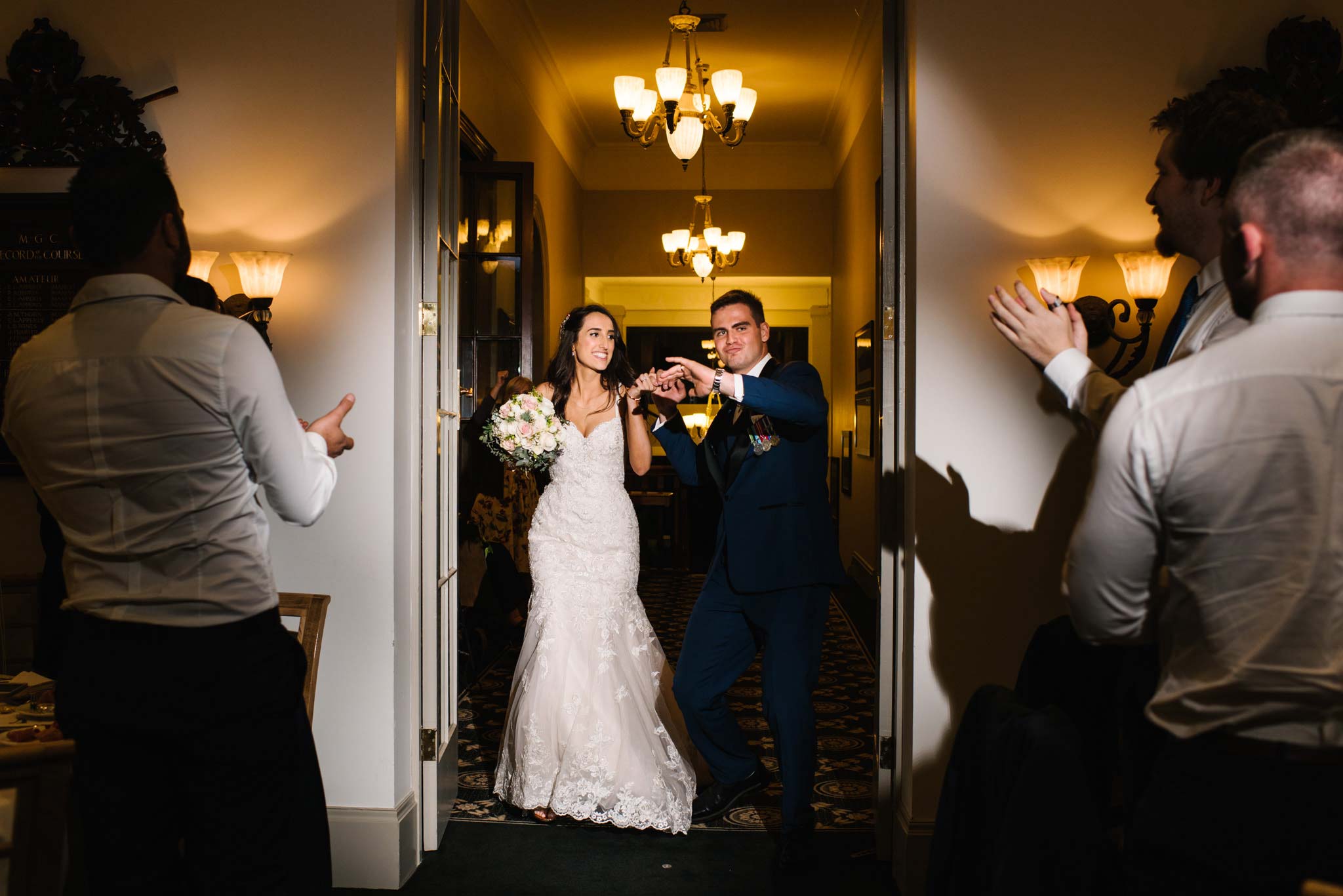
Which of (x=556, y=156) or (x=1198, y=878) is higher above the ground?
(x=556, y=156)

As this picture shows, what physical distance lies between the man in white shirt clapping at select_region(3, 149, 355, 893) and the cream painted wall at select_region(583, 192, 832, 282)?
29.7ft

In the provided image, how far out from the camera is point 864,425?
25.8 ft

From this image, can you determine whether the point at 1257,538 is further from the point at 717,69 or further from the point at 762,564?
the point at 717,69

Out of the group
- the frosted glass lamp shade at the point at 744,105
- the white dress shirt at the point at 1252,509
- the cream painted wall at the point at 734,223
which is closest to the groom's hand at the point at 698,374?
the white dress shirt at the point at 1252,509

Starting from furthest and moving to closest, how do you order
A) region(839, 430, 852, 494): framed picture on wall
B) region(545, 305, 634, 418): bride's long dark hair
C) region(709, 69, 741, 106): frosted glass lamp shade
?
region(839, 430, 852, 494): framed picture on wall < region(709, 69, 741, 106): frosted glass lamp shade < region(545, 305, 634, 418): bride's long dark hair

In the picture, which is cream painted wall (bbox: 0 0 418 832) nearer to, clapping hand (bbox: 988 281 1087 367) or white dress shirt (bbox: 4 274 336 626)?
white dress shirt (bbox: 4 274 336 626)

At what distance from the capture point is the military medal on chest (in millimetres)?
3363

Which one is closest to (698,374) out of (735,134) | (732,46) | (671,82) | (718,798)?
(718,798)

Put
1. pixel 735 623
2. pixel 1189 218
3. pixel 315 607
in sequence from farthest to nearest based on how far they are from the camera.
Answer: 1. pixel 735 623
2. pixel 315 607
3. pixel 1189 218

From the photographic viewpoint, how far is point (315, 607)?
8.66 feet

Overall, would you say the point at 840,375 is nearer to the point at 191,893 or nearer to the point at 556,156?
the point at 556,156

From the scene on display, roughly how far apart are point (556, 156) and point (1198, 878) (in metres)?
8.27

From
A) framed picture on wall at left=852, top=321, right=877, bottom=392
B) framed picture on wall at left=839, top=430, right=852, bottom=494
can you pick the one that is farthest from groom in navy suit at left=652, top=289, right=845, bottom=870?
framed picture on wall at left=839, top=430, right=852, bottom=494

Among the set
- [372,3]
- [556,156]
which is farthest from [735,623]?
[556,156]
